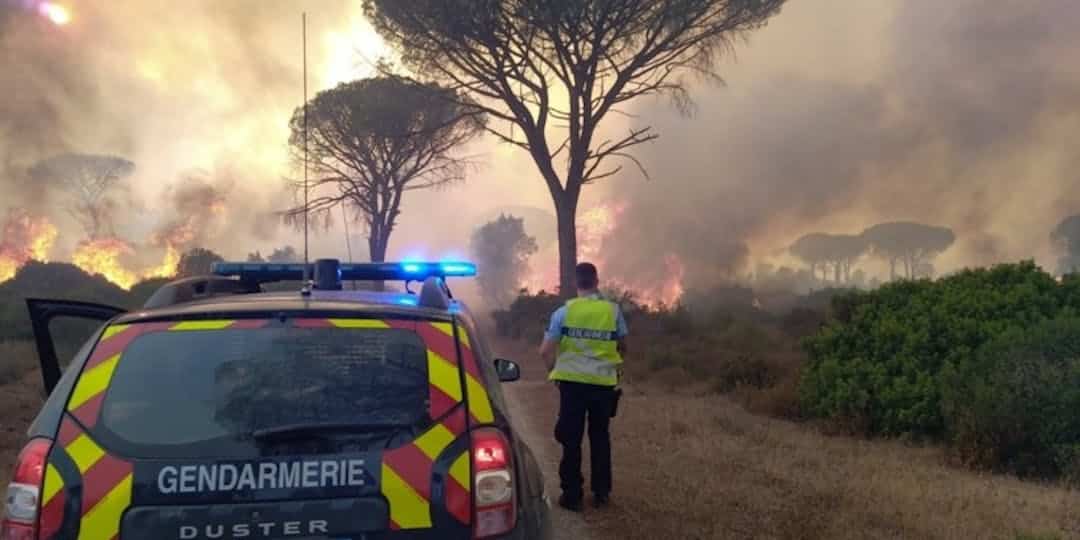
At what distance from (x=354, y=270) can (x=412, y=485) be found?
8.21ft

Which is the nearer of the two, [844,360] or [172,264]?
[844,360]

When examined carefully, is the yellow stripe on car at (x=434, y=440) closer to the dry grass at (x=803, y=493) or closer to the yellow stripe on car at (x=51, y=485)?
the yellow stripe on car at (x=51, y=485)

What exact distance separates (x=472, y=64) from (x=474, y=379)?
58.6 feet

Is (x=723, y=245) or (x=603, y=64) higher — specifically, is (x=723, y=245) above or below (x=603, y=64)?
below

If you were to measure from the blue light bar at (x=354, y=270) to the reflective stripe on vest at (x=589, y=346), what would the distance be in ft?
4.20

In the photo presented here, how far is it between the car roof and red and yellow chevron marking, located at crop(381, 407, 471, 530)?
52 centimetres

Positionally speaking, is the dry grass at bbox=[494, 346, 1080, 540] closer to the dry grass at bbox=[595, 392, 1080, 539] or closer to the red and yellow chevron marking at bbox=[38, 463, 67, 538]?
the dry grass at bbox=[595, 392, 1080, 539]

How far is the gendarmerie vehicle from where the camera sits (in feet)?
9.29

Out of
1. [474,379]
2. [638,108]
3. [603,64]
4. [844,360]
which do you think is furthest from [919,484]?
[638,108]

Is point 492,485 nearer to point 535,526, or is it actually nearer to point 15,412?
point 535,526

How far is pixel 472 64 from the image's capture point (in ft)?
66.8

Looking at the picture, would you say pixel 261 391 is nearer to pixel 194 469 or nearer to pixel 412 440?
pixel 194 469

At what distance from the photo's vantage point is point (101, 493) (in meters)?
2.81

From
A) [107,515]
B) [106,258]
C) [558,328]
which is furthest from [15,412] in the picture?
[106,258]
